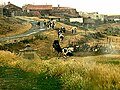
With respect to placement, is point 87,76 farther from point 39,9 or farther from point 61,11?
point 61,11

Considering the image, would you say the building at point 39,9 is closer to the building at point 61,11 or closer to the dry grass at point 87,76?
the building at point 61,11

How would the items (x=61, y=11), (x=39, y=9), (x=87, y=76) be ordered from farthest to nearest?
(x=61, y=11), (x=39, y=9), (x=87, y=76)

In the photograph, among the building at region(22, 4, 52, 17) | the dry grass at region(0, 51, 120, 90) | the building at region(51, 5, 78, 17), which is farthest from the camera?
the building at region(51, 5, 78, 17)

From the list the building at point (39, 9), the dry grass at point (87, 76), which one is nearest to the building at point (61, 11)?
the building at point (39, 9)

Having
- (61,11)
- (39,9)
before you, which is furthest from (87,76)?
(61,11)

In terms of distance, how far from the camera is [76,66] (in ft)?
57.6

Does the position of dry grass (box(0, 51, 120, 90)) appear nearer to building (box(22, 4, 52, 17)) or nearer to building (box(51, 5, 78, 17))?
building (box(22, 4, 52, 17))

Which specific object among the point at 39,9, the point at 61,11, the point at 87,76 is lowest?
→ the point at 61,11

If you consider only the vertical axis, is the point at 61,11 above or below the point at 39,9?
below

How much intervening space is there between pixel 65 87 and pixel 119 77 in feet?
7.91

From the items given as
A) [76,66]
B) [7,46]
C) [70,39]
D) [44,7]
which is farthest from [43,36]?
[44,7]

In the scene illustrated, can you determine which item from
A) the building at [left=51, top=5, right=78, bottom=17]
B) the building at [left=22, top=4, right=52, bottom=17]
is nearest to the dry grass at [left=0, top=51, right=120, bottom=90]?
the building at [left=22, top=4, right=52, bottom=17]

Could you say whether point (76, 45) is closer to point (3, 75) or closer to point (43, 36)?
point (43, 36)

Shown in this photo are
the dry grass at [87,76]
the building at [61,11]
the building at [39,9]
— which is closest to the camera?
the dry grass at [87,76]
